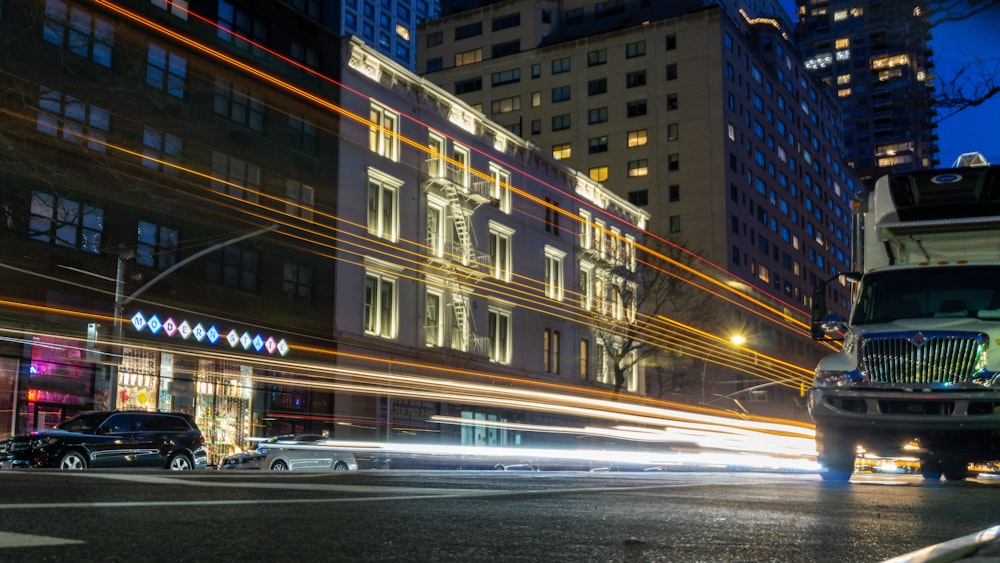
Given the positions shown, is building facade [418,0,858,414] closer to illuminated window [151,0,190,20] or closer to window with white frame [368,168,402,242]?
window with white frame [368,168,402,242]

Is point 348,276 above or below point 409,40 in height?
below

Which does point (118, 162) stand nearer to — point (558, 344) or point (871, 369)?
point (871, 369)

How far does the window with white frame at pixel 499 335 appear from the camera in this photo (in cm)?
4866

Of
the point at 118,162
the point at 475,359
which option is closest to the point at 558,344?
the point at 475,359

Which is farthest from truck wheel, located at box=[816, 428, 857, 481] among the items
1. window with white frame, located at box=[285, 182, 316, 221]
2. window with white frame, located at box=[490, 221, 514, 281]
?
window with white frame, located at box=[490, 221, 514, 281]

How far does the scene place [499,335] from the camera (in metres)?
49.3

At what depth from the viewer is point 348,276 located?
39.5 m

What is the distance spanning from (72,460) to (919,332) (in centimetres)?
1762

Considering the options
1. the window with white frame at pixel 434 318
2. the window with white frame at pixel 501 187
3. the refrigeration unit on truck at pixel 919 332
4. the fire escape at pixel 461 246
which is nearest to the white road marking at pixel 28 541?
the refrigeration unit on truck at pixel 919 332

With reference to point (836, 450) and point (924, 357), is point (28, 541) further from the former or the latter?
point (836, 450)

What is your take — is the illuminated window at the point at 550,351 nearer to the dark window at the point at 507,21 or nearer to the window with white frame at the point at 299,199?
the window with white frame at the point at 299,199

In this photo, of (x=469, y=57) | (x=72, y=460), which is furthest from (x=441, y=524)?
(x=469, y=57)

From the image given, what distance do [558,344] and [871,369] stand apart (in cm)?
4202

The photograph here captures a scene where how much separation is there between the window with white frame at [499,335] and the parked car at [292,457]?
1805 centimetres
